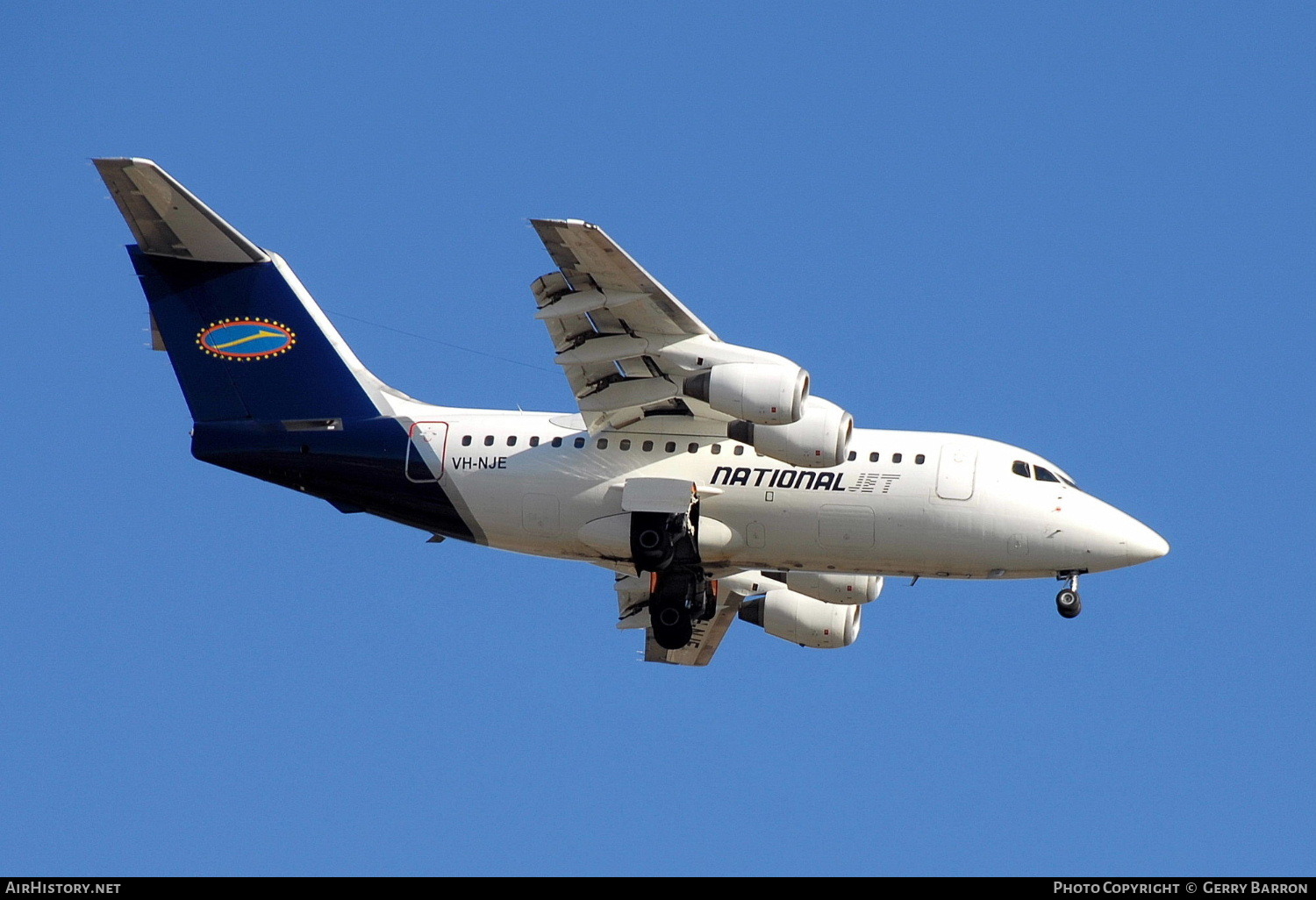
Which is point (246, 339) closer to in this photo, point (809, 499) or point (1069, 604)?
point (809, 499)

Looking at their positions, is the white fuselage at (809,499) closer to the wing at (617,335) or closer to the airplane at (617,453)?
the airplane at (617,453)

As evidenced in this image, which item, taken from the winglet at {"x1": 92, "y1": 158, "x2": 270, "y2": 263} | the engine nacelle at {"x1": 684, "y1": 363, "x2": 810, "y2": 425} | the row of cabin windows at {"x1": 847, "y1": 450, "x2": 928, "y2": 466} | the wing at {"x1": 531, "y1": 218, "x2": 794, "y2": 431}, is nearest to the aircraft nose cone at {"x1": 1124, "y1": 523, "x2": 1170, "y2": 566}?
the row of cabin windows at {"x1": 847, "y1": 450, "x2": 928, "y2": 466}

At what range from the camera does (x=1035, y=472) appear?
868 inches

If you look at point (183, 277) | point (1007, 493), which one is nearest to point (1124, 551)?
point (1007, 493)

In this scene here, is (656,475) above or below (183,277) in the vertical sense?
below

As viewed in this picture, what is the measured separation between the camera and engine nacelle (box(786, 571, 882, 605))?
24.1 m

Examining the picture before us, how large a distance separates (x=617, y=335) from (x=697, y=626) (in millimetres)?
4890

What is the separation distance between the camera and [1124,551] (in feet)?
71.5

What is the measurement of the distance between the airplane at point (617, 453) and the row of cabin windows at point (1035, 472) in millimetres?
19

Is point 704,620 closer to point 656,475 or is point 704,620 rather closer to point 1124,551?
point 656,475

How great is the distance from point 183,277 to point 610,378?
16.8 feet

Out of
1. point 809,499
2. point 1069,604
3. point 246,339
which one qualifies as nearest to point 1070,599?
point 1069,604

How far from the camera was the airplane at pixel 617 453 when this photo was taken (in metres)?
21.2

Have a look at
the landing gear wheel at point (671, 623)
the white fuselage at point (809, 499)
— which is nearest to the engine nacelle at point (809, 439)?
the white fuselage at point (809, 499)
